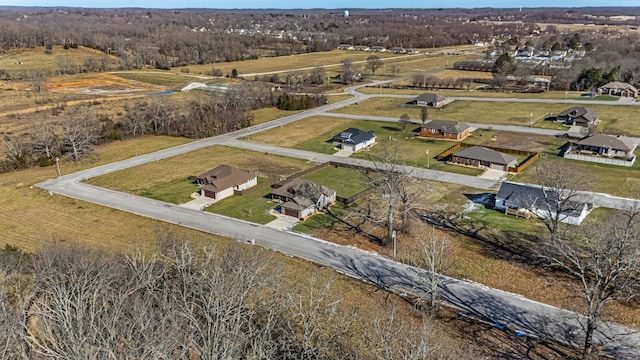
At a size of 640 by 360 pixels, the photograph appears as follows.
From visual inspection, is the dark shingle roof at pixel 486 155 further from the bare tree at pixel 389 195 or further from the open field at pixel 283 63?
the open field at pixel 283 63

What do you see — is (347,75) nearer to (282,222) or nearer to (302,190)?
(302,190)

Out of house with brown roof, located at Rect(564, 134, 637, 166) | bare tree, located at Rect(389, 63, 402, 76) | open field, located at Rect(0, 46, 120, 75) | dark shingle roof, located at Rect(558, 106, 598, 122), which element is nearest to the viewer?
house with brown roof, located at Rect(564, 134, 637, 166)

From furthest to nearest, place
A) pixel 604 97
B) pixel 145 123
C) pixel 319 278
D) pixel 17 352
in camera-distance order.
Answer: pixel 604 97 → pixel 145 123 → pixel 319 278 → pixel 17 352

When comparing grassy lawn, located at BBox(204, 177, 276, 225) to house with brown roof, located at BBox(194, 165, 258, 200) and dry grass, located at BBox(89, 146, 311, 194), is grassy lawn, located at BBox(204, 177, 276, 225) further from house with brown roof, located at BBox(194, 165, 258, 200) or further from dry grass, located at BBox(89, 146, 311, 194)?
dry grass, located at BBox(89, 146, 311, 194)

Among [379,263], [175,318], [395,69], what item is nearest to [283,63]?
[395,69]

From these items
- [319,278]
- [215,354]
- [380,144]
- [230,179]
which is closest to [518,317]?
[319,278]

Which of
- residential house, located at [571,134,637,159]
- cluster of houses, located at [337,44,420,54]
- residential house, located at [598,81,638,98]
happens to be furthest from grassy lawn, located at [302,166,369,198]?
cluster of houses, located at [337,44,420,54]

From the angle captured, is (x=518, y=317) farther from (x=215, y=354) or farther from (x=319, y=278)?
(x=215, y=354)
